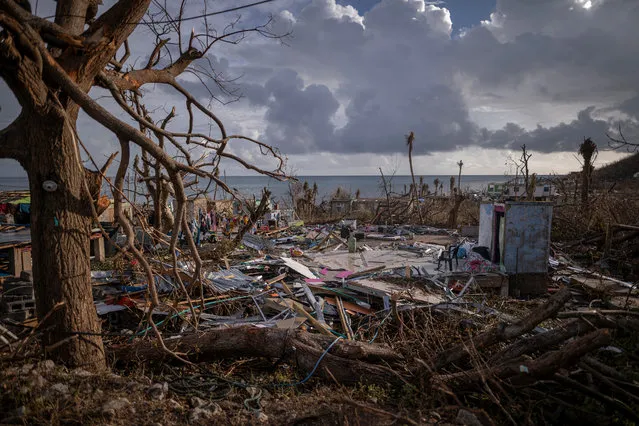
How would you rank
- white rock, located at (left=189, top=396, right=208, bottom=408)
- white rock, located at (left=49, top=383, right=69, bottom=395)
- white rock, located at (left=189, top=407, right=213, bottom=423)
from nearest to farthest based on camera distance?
1. white rock, located at (left=49, top=383, right=69, bottom=395)
2. white rock, located at (left=189, top=407, right=213, bottom=423)
3. white rock, located at (left=189, top=396, right=208, bottom=408)

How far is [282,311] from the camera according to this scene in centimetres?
670

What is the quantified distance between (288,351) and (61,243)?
268 cm

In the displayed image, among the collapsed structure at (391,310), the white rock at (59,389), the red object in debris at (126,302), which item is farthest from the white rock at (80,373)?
the red object in debris at (126,302)

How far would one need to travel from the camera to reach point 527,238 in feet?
27.7

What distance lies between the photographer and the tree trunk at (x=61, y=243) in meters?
3.56

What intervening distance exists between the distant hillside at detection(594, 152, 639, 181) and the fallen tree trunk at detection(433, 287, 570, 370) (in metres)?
36.2

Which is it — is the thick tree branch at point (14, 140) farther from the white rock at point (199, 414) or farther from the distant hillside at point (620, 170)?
the distant hillside at point (620, 170)

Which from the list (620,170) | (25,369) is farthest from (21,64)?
(620,170)

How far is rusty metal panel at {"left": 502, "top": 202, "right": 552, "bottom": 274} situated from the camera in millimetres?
8422

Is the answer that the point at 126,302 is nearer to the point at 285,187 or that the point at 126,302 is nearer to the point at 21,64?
the point at 21,64

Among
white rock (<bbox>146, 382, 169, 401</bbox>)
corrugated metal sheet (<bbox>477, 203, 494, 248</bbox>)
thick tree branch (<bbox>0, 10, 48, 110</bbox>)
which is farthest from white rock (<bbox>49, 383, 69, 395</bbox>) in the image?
corrugated metal sheet (<bbox>477, 203, 494, 248</bbox>)

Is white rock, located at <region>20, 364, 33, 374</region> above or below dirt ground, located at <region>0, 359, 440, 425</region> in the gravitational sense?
above

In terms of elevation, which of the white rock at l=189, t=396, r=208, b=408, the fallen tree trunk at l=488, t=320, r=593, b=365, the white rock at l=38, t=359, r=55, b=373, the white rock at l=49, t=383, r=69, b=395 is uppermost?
the fallen tree trunk at l=488, t=320, r=593, b=365

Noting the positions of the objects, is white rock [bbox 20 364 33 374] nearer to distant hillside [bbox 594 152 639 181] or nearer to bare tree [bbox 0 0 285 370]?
bare tree [bbox 0 0 285 370]
